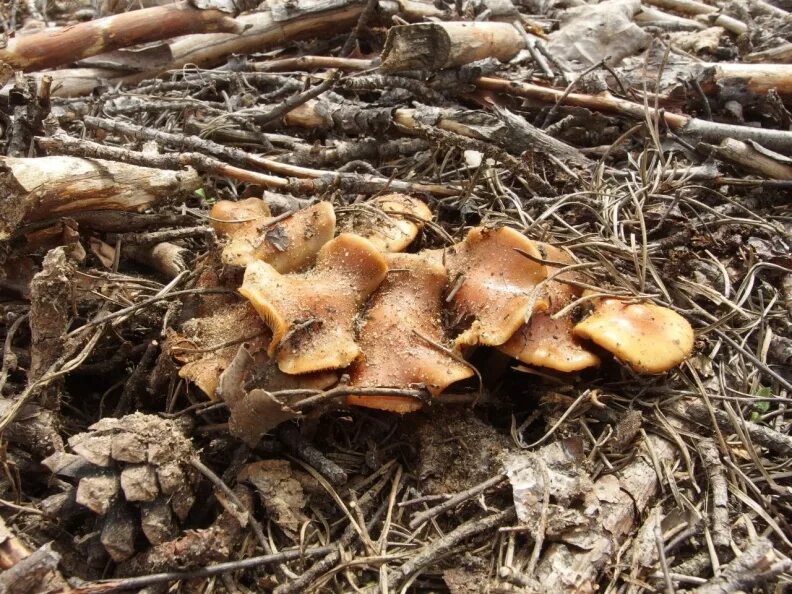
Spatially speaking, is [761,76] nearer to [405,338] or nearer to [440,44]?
[440,44]

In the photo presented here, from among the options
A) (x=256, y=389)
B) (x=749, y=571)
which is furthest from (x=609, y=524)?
(x=256, y=389)

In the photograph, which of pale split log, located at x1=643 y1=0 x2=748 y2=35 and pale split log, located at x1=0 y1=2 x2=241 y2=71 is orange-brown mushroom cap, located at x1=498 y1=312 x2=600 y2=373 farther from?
pale split log, located at x1=643 y1=0 x2=748 y2=35

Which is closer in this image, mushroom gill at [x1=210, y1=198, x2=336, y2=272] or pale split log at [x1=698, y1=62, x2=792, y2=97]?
mushroom gill at [x1=210, y1=198, x2=336, y2=272]

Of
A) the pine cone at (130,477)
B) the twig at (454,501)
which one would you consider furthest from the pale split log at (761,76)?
the pine cone at (130,477)

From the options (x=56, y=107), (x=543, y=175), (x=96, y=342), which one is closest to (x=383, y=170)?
(x=543, y=175)

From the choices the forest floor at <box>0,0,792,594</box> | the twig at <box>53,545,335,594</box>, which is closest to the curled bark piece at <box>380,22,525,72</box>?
the forest floor at <box>0,0,792,594</box>
